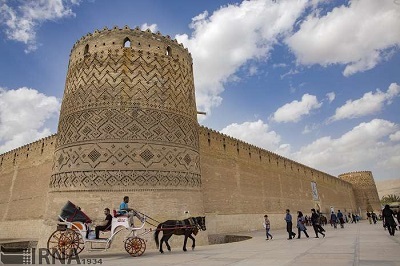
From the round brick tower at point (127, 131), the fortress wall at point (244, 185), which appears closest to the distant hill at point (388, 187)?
the fortress wall at point (244, 185)

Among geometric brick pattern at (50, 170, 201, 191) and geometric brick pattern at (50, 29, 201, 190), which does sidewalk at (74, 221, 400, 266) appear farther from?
geometric brick pattern at (50, 29, 201, 190)

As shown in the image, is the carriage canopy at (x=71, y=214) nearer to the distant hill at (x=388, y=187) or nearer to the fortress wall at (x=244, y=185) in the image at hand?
the fortress wall at (x=244, y=185)

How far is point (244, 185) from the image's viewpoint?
1625 centimetres

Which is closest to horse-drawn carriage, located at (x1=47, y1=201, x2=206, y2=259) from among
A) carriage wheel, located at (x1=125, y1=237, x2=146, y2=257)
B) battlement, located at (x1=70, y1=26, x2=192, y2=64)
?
carriage wheel, located at (x1=125, y1=237, x2=146, y2=257)

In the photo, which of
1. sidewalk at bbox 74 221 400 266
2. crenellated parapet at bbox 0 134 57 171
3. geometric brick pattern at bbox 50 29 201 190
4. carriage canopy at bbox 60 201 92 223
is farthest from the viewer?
crenellated parapet at bbox 0 134 57 171

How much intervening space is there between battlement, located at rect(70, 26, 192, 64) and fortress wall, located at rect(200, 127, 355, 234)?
545cm

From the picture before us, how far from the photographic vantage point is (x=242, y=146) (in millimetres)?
17234

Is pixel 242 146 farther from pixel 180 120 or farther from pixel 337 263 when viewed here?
pixel 337 263

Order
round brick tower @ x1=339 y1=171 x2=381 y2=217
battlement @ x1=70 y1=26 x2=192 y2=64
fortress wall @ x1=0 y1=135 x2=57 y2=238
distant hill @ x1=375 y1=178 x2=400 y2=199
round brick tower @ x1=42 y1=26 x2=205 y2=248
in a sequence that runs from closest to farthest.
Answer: round brick tower @ x1=42 y1=26 x2=205 y2=248 → battlement @ x1=70 y1=26 x2=192 y2=64 → fortress wall @ x1=0 y1=135 x2=57 y2=238 → round brick tower @ x1=339 y1=171 x2=381 y2=217 → distant hill @ x1=375 y1=178 x2=400 y2=199

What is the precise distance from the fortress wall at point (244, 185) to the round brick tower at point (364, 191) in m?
18.9

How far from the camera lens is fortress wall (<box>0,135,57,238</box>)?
13.5 m

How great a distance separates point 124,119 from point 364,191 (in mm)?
39429

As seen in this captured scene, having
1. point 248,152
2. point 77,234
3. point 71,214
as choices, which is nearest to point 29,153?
point 71,214

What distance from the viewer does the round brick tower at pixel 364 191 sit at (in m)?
38.5
